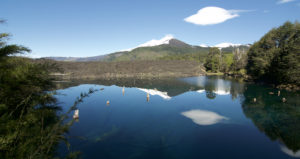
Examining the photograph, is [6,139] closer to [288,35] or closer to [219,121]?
[219,121]

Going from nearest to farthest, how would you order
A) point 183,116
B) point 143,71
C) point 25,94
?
point 25,94 → point 183,116 → point 143,71

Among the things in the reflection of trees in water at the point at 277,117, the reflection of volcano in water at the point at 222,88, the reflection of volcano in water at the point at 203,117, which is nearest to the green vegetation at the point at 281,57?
the reflection of volcano in water at the point at 222,88

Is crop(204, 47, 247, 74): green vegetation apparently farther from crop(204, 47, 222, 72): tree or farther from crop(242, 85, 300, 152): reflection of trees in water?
crop(242, 85, 300, 152): reflection of trees in water

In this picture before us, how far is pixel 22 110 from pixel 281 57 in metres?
47.9

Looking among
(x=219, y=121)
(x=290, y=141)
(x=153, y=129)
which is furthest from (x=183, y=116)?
(x=290, y=141)

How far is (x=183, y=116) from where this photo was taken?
22.0 metres

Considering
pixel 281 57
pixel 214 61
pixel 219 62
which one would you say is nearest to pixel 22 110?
pixel 281 57

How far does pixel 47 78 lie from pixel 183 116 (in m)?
19.7

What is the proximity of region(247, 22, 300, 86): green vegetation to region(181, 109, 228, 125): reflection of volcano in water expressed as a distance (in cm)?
2266

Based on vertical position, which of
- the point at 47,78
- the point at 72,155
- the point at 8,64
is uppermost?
the point at 8,64

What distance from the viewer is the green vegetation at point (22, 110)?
255 centimetres

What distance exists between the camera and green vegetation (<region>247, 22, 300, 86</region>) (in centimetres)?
3344

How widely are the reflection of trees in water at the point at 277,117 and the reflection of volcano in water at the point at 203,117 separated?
155 inches

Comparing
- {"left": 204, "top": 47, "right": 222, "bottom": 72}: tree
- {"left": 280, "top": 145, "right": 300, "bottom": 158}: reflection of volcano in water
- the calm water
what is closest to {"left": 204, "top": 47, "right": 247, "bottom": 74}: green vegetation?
{"left": 204, "top": 47, "right": 222, "bottom": 72}: tree
